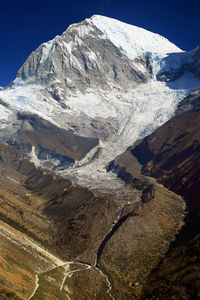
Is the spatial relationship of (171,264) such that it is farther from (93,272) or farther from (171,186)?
(171,186)

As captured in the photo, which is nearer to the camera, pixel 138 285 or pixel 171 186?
pixel 138 285

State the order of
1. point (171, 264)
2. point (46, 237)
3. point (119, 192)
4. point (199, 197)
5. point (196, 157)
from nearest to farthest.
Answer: point (171, 264)
point (46, 237)
point (199, 197)
point (119, 192)
point (196, 157)

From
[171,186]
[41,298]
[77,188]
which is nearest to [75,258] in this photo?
[41,298]

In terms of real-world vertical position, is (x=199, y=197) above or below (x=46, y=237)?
below

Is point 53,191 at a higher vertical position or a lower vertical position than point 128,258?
higher

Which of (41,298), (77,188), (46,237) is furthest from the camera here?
(77,188)

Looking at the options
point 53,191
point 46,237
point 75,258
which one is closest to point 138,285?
point 75,258

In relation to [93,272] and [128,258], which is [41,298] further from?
[128,258]

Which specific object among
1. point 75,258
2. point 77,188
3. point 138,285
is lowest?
point 138,285

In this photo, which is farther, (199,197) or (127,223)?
(199,197)
